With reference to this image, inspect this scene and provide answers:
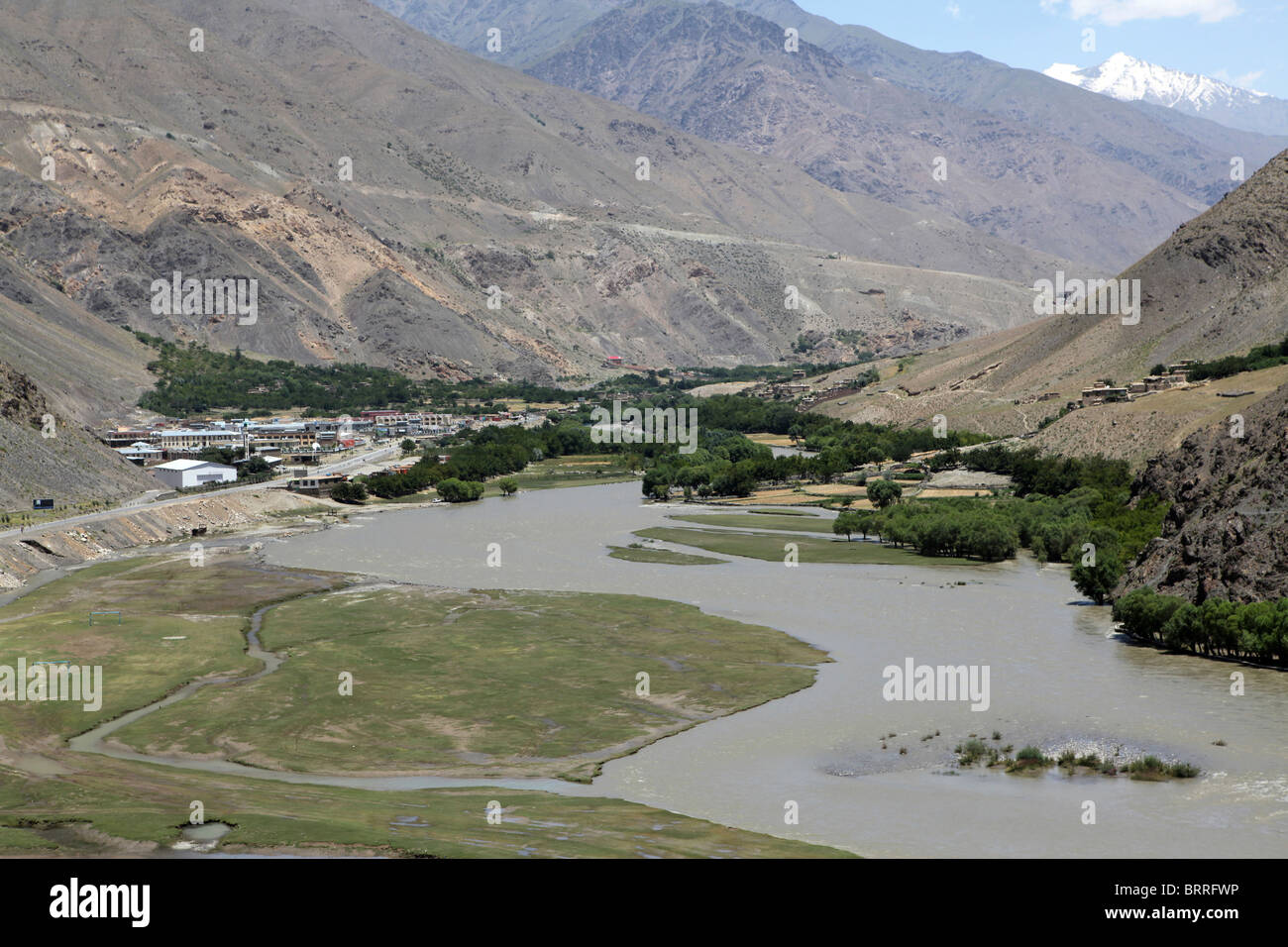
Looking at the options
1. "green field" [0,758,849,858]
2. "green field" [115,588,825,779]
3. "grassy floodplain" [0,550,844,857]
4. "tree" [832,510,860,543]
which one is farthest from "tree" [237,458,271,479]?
"green field" [0,758,849,858]

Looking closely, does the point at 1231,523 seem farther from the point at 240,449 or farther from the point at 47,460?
the point at 240,449

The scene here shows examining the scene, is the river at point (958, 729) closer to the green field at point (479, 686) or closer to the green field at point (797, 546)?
the green field at point (479, 686)

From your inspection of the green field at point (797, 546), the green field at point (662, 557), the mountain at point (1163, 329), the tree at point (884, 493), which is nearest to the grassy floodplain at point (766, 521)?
the green field at point (797, 546)

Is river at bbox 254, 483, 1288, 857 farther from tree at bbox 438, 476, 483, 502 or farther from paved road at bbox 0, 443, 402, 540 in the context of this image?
tree at bbox 438, 476, 483, 502

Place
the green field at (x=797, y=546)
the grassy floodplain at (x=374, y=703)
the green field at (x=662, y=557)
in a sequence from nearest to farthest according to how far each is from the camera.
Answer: the grassy floodplain at (x=374, y=703)
the green field at (x=797, y=546)
the green field at (x=662, y=557)

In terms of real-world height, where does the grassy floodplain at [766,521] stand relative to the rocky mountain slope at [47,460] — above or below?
below
